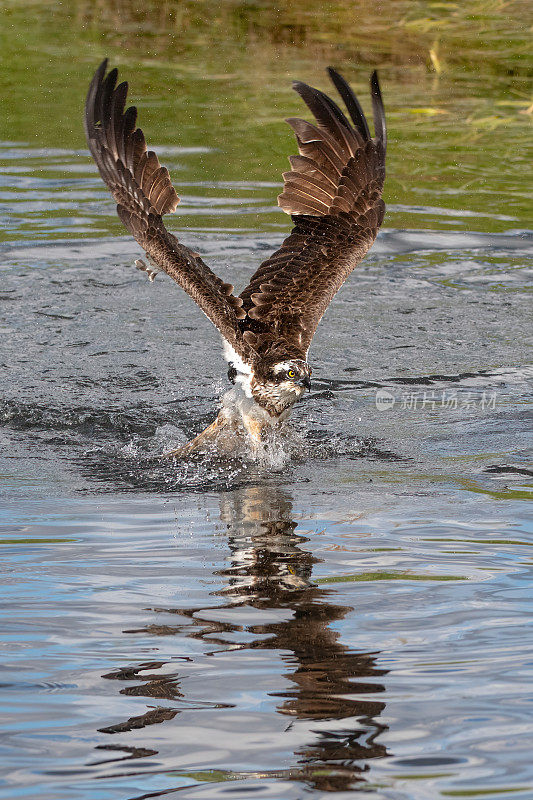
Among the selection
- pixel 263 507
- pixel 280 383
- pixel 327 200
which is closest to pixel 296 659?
pixel 263 507

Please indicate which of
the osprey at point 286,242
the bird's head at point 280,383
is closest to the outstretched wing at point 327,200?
the osprey at point 286,242

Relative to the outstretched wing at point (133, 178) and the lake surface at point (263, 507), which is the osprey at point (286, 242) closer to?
the outstretched wing at point (133, 178)

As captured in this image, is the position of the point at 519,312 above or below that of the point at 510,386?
above

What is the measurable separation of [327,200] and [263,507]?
2.99 metres

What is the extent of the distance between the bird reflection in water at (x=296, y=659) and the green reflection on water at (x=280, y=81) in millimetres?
7039

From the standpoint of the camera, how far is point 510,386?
900 cm

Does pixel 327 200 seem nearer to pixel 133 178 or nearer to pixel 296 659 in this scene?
pixel 133 178

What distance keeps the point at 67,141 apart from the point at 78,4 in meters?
5.78

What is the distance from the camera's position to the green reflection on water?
1402cm

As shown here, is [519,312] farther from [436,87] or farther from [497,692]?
[436,87]

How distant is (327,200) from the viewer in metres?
9.03

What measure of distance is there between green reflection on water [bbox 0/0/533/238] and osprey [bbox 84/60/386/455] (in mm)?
3757

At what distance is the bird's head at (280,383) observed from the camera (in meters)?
7.57

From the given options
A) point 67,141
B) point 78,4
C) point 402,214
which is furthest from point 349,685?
point 78,4
